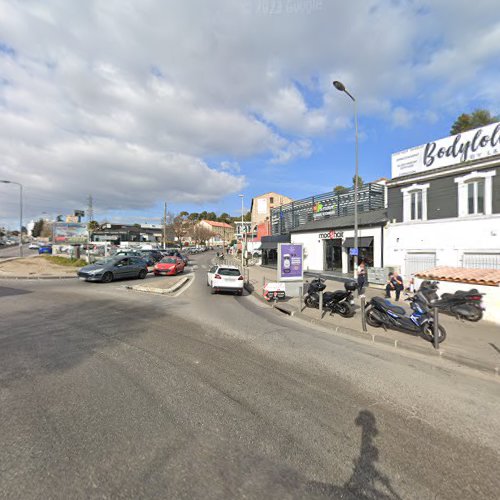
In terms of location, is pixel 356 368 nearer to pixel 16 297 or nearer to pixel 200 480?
pixel 200 480

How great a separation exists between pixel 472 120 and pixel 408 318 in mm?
41743

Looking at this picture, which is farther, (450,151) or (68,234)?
(68,234)

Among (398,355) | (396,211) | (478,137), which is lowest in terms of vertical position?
(398,355)

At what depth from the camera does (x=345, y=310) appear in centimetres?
907

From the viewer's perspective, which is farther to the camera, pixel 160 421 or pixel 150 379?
pixel 150 379

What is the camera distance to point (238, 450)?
2.78m

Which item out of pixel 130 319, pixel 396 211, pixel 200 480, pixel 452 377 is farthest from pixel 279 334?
pixel 396 211

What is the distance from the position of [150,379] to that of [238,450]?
205 cm

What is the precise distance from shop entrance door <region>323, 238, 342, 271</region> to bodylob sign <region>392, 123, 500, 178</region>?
7589 mm

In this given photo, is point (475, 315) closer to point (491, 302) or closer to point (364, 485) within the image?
point (491, 302)

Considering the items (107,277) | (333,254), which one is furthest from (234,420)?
(333,254)

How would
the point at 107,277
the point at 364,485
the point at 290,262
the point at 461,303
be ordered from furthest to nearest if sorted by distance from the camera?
1. the point at 107,277
2. the point at 290,262
3. the point at 461,303
4. the point at 364,485

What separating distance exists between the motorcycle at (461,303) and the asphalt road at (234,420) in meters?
4.16

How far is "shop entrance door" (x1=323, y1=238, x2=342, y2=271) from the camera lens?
2197cm
